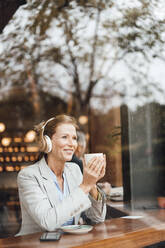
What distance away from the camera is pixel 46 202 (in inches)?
69.4

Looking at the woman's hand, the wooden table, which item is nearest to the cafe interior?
the wooden table

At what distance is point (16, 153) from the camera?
24.9 ft

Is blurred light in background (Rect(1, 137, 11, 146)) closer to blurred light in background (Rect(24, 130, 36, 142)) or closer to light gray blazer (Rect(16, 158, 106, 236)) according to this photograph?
blurred light in background (Rect(24, 130, 36, 142))

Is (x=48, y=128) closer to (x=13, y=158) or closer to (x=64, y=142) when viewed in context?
(x=64, y=142)

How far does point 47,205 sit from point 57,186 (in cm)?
24

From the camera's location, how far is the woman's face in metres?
1.96

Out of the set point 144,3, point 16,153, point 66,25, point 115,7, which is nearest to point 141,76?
point 144,3

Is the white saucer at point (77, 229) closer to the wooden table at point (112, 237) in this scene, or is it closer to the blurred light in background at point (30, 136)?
the wooden table at point (112, 237)

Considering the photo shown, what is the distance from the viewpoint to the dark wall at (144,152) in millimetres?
3230

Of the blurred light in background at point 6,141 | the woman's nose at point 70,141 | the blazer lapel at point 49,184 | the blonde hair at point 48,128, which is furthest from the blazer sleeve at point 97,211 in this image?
the blurred light in background at point 6,141

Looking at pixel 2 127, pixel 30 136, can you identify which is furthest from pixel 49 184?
pixel 2 127

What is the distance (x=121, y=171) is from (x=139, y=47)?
1.83 m

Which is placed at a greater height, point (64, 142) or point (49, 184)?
point (64, 142)

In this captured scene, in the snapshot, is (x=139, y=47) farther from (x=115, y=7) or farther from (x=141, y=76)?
(x=115, y=7)
